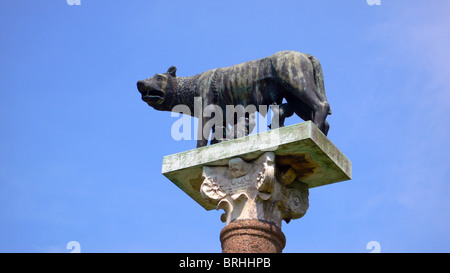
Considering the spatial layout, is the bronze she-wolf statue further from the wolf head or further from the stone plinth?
the stone plinth

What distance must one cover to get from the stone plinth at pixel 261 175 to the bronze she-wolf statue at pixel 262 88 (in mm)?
628

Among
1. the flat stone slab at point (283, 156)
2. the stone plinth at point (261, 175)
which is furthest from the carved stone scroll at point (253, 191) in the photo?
the flat stone slab at point (283, 156)

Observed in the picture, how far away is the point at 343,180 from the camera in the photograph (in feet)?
37.0

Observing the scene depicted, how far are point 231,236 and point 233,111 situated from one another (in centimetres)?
219

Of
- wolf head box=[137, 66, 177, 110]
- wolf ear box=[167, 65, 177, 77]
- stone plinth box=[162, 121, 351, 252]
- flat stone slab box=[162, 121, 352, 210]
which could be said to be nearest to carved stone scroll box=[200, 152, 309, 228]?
stone plinth box=[162, 121, 351, 252]

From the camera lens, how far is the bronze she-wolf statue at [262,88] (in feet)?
37.5

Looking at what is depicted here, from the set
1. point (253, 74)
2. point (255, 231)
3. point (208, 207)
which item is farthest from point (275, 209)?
point (253, 74)

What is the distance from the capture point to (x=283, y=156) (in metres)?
10.8

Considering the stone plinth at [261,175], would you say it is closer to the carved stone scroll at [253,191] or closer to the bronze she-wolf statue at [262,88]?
the carved stone scroll at [253,191]

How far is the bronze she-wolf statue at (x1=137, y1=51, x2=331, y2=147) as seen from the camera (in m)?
11.4

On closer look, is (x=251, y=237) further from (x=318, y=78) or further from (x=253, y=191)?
(x=318, y=78)

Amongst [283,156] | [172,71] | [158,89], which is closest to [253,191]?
[283,156]

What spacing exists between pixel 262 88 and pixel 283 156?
4.58 ft
